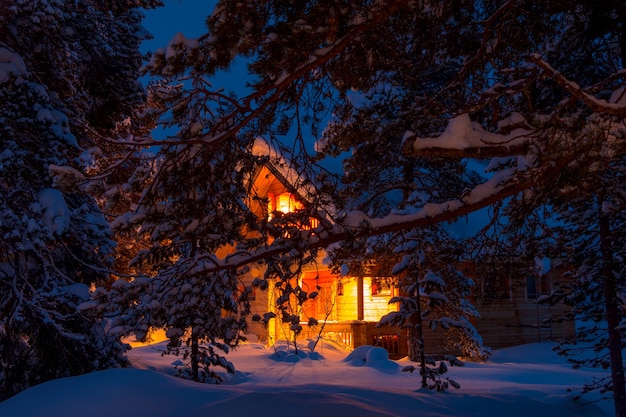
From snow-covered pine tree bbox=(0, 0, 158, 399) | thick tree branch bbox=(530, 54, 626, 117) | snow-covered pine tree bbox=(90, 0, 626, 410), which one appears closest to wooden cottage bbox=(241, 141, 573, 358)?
snow-covered pine tree bbox=(0, 0, 158, 399)

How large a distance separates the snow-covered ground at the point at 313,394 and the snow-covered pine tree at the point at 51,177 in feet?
7.10

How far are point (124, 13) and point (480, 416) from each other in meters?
10.6

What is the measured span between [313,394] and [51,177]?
4.90m

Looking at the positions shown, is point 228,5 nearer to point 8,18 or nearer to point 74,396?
point 74,396

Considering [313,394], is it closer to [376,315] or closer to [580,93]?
[580,93]

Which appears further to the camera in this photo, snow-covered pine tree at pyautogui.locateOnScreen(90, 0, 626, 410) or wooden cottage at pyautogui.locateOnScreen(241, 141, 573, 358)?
wooden cottage at pyautogui.locateOnScreen(241, 141, 573, 358)

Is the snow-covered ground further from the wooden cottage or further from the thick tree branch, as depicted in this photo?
the thick tree branch

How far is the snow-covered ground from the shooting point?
5418 millimetres

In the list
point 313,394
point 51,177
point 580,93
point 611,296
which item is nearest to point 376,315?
point 611,296

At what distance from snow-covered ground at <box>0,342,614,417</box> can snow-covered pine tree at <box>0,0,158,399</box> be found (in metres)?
2.16

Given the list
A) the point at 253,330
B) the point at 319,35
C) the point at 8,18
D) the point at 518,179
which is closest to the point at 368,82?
the point at 319,35

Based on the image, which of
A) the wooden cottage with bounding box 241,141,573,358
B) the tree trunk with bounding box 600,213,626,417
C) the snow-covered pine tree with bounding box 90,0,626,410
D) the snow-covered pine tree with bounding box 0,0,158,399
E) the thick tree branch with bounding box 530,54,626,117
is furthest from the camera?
the wooden cottage with bounding box 241,141,573,358

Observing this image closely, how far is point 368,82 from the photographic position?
7.05 meters

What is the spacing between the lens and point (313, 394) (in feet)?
21.2
